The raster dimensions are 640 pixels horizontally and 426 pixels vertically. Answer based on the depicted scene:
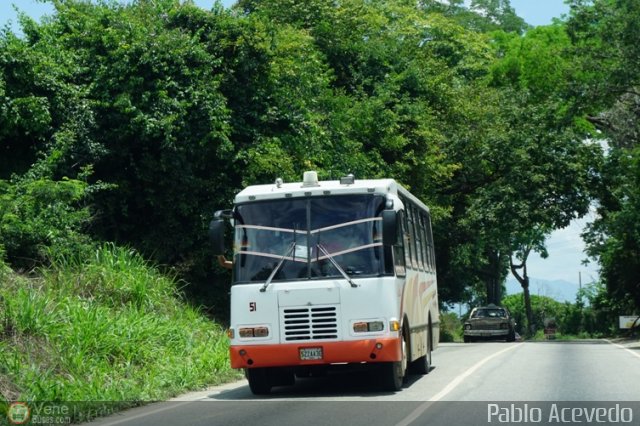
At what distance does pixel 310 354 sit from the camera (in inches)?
592

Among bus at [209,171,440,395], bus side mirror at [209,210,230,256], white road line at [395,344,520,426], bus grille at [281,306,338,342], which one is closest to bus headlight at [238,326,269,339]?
bus at [209,171,440,395]

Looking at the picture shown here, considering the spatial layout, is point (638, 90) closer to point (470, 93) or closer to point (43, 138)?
point (470, 93)

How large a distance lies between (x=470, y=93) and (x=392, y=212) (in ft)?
106

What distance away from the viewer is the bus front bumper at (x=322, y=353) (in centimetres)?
1494

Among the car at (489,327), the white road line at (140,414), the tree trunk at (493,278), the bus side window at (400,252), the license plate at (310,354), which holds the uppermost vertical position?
the tree trunk at (493,278)

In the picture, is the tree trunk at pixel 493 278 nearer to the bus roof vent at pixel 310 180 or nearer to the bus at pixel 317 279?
the bus roof vent at pixel 310 180

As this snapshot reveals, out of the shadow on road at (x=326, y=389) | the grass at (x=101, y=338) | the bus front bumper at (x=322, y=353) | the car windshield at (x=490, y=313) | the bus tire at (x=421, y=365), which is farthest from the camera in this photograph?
the car windshield at (x=490, y=313)

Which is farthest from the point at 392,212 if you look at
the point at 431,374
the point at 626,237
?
the point at 626,237

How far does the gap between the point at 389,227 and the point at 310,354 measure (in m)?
2.16

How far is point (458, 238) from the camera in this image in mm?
47188

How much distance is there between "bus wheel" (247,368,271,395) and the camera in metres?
15.9

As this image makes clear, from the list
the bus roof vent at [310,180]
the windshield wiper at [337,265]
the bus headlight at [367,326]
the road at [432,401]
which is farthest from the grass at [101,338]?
the bus roof vent at [310,180]

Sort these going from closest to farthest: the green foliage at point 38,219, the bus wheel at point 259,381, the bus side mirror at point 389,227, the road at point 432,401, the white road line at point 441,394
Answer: the white road line at point 441,394 < the road at point 432,401 < the bus side mirror at point 389,227 < the bus wheel at point 259,381 < the green foliage at point 38,219

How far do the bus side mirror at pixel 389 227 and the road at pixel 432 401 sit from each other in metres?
2.22
